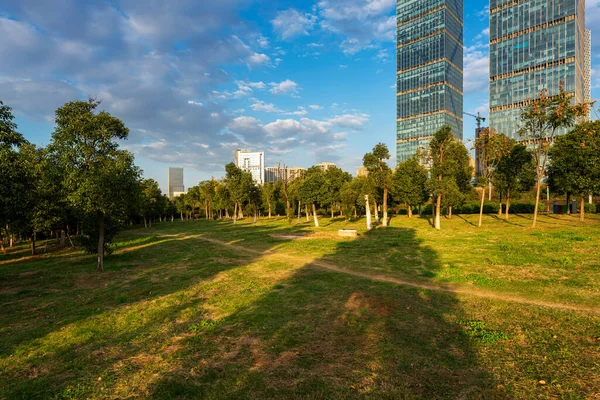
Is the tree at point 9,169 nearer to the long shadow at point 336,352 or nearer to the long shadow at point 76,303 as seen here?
the long shadow at point 76,303

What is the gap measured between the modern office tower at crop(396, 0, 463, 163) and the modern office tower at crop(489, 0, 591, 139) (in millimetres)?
→ 32391

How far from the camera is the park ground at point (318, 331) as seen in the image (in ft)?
23.2

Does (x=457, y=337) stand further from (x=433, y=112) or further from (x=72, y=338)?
(x=433, y=112)

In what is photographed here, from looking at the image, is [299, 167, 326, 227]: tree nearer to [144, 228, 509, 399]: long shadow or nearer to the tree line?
the tree line

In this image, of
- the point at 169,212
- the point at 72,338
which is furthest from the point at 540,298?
the point at 169,212

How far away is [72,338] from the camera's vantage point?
33.3 feet

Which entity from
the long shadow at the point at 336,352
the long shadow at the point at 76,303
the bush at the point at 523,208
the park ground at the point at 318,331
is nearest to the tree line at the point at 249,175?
the long shadow at the point at 76,303

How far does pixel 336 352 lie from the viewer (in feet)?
27.9

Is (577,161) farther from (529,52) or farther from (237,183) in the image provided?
(529,52)

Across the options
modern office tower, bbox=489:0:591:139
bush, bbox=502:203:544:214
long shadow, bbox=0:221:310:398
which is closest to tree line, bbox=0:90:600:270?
long shadow, bbox=0:221:310:398

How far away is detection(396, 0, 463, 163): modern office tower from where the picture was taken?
180m

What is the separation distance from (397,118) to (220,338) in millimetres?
209255

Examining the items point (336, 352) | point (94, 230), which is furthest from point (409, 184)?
point (336, 352)

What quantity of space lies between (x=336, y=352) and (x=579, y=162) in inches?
1938
